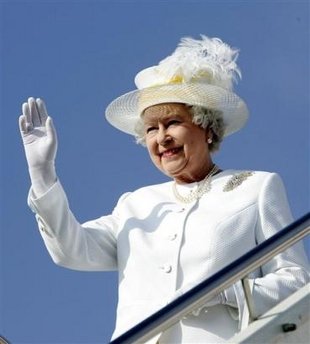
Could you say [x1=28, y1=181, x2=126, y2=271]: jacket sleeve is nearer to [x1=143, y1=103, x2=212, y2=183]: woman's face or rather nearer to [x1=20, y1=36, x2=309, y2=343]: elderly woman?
[x1=20, y1=36, x2=309, y2=343]: elderly woman

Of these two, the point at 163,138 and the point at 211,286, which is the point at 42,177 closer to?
the point at 163,138

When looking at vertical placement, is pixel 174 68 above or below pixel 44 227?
above

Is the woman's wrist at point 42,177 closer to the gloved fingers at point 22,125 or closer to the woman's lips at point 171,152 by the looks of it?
the gloved fingers at point 22,125

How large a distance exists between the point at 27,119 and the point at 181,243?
956mm

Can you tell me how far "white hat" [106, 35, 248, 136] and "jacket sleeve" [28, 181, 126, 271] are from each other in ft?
2.10

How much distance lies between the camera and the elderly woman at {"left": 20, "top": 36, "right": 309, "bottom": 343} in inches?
205

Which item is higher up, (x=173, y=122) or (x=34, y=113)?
(x=34, y=113)

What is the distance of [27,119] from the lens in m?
5.72

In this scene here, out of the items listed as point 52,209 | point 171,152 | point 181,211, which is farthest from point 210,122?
point 52,209

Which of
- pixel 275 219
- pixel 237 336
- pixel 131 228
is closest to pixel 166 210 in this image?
pixel 131 228

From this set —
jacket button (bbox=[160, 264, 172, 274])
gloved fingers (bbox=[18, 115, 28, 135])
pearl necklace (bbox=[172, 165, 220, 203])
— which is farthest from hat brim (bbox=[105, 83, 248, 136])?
jacket button (bbox=[160, 264, 172, 274])

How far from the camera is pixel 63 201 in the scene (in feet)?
18.4

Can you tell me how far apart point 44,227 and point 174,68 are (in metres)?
1.06

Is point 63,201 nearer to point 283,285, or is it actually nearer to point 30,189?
point 30,189
